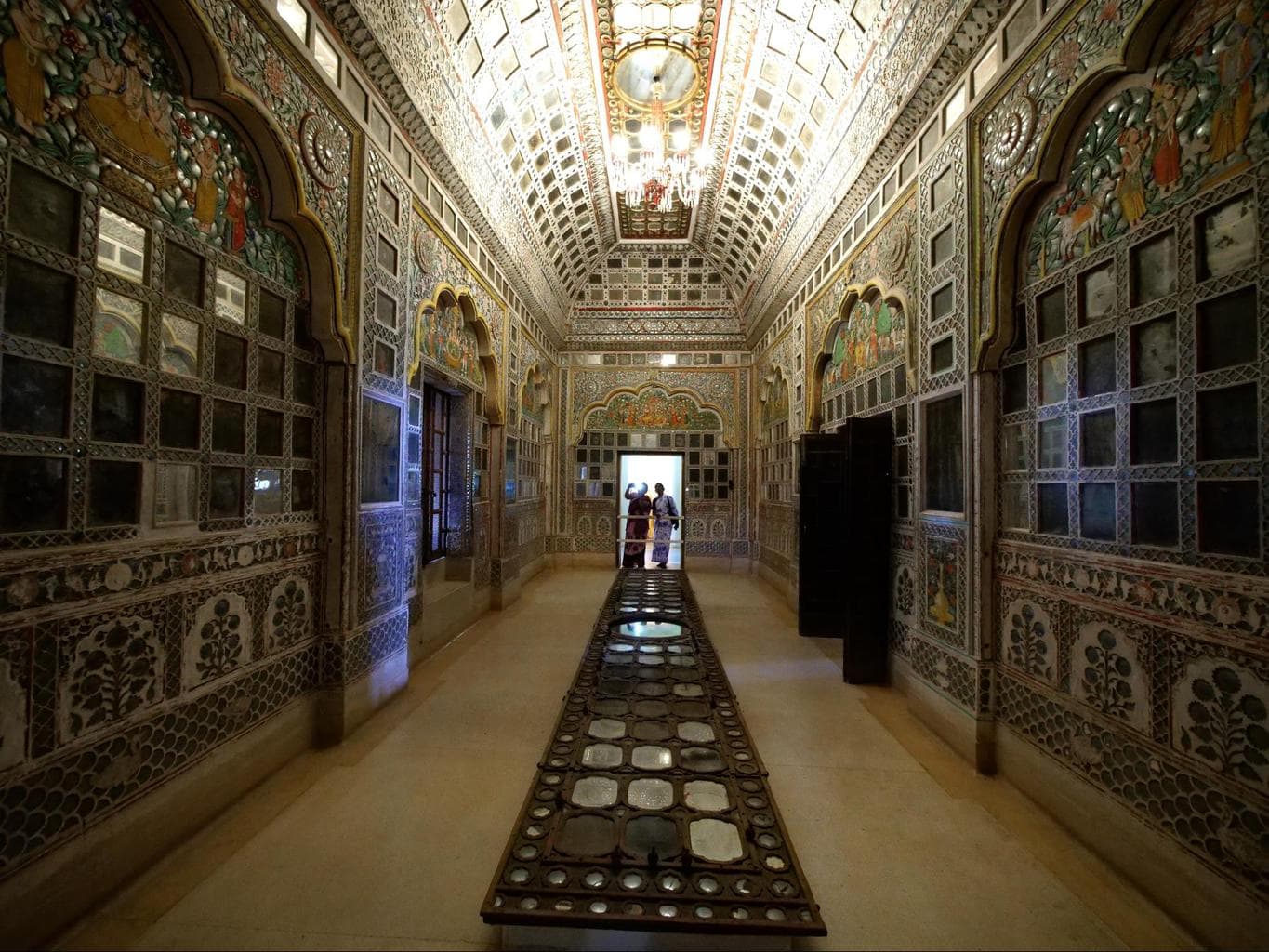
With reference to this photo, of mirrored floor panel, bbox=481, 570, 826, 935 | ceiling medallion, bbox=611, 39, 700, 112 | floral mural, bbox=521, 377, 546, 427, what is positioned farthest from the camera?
floral mural, bbox=521, 377, 546, 427

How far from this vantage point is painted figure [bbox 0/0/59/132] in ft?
6.93

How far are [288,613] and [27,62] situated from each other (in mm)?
2869

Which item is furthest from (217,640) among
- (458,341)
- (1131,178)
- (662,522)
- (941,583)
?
(662,522)

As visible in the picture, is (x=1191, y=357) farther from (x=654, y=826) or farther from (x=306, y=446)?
(x=306, y=446)

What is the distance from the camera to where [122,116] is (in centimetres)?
256

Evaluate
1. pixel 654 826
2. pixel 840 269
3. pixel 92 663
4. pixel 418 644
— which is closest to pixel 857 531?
pixel 840 269

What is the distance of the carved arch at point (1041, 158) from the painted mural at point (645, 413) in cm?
839

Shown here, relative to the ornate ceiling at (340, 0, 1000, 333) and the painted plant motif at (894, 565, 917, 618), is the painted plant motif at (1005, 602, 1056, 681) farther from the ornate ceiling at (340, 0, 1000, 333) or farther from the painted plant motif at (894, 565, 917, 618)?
the ornate ceiling at (340, 0, 1000, 333)

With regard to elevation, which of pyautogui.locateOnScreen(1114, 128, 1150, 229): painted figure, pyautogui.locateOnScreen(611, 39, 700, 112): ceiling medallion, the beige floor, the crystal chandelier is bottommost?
the beige floor

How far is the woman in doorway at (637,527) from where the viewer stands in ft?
39.0

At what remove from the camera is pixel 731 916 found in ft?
6.43

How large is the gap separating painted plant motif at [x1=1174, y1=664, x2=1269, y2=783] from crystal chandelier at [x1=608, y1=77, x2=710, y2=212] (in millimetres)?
6791

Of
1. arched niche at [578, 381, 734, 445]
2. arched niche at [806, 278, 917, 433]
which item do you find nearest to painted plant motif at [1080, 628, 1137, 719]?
arched niche at [806, 278, 917, 433]

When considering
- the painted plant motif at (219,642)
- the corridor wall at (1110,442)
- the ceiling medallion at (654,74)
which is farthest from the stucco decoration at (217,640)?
the ceiling medallion at (654,74)
